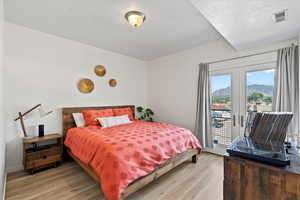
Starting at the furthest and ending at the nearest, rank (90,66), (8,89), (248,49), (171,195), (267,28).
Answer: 1. (90,66)
2. (248,49)
3. (8,89)
4. (267,28)
5. (171,195)

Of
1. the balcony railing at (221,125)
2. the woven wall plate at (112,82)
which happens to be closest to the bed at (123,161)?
the balcony railing at (221,125)

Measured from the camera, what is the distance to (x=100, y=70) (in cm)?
368

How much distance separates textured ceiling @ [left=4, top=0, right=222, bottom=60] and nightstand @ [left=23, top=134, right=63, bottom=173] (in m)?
2.10

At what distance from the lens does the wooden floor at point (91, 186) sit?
1.87m

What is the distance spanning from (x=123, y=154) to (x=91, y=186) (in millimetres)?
900

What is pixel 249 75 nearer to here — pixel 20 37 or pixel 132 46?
pixel 132 46

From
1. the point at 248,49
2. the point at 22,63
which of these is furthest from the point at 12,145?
the point at 248,49

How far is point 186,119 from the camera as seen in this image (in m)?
3.85

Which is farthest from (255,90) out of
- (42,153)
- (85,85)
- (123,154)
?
(42,153)

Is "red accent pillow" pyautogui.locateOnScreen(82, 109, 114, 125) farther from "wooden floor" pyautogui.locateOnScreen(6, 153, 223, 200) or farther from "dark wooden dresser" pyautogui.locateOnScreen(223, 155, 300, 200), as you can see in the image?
"dark wooden dresser" pyautogui.locateOnScreen(223, 155, 300, 200)

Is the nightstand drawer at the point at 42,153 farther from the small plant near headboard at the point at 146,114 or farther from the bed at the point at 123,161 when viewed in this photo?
the small plant near headboard at the point at 146,114

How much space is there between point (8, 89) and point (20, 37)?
0.99 m

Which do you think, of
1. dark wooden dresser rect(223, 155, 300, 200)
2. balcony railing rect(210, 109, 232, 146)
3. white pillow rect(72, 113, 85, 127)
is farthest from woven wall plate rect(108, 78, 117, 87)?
dark wooden dresser rect(223, 155, 300, 200)

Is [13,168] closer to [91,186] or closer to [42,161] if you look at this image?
[42,161]
